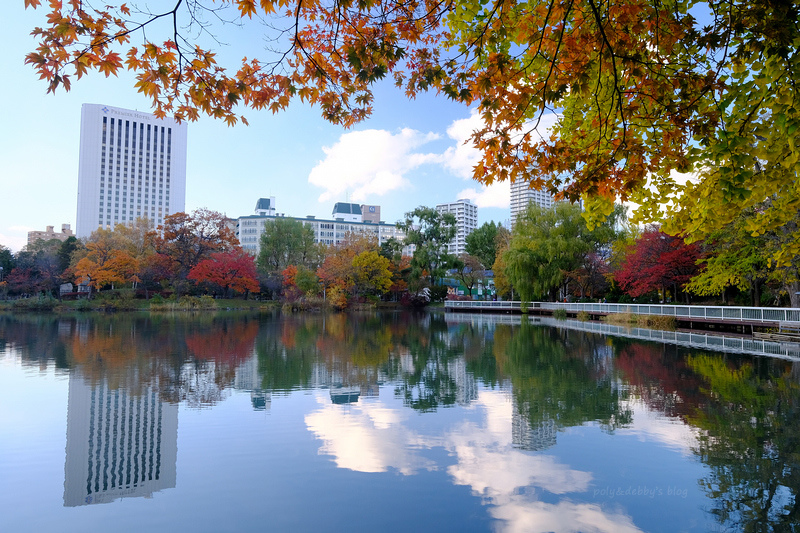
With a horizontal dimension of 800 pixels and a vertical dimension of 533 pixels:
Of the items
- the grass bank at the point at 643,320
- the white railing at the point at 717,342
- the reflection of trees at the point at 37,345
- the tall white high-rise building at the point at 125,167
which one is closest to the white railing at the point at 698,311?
the grass bank at the point at 643,320

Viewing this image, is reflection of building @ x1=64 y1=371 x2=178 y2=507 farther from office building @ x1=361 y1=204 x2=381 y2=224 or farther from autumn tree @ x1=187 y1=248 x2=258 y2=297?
office building @ x1=361 y1=204 x2=381 y2=224

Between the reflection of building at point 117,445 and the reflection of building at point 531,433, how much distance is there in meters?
3.63

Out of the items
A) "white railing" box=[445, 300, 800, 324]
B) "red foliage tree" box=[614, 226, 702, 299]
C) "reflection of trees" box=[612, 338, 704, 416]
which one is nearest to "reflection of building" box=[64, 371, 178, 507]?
"reflection of trees" box=[612, 338, 704, 416]

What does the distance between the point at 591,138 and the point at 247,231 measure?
3495 inches

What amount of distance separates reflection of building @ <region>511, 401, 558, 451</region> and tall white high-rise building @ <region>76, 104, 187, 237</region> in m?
98.4

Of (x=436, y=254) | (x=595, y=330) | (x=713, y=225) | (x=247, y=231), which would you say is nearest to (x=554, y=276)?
(x=595, y=330)

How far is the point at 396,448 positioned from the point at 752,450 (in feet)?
12.4

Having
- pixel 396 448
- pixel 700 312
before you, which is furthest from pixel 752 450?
pixel 700 312

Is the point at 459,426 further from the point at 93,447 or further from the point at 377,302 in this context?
the point at 377,302

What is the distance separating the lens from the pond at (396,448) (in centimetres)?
377

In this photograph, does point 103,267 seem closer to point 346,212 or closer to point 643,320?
point 643,320

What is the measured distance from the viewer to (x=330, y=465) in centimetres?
473

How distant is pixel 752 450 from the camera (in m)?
5.01

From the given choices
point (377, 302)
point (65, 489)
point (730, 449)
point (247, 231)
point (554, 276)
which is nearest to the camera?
point (65, 489)
